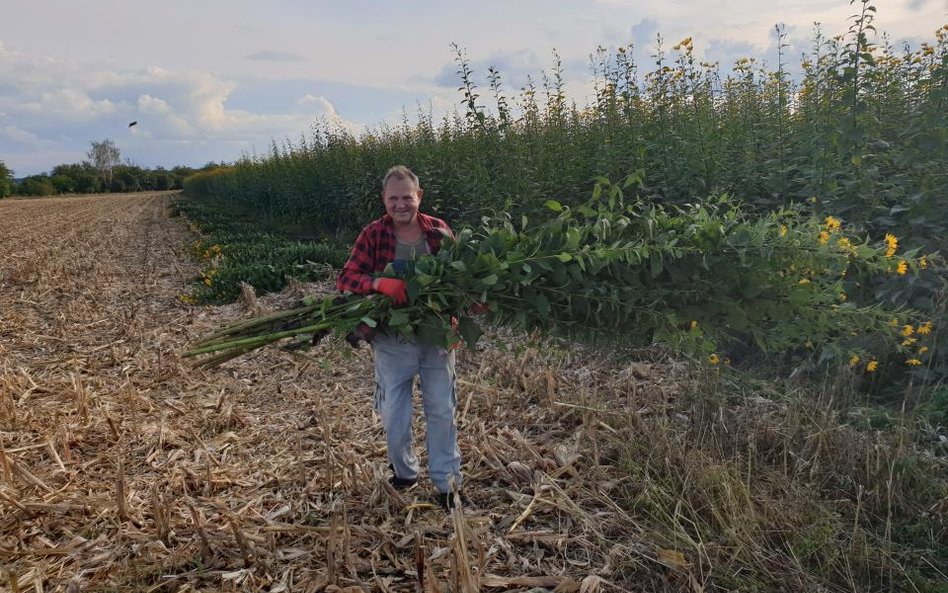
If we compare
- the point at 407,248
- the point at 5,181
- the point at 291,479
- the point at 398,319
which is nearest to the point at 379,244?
the point at 407,248

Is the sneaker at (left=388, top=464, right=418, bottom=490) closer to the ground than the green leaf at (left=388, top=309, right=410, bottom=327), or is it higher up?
closer to the ground

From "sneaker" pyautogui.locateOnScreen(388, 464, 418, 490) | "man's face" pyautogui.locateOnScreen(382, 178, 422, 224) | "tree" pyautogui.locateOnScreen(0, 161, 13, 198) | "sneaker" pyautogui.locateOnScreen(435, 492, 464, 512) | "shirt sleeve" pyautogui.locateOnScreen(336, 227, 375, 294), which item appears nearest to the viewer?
"shirt sleeve" pyautogui.locateOnScreen(336, 227, 375, 294)

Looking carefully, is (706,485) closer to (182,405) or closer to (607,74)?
(182,405)

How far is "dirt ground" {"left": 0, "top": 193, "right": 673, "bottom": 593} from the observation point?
291 cm

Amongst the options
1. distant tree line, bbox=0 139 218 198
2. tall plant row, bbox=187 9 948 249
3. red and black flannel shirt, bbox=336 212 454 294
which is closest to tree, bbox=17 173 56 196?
distant tree line, bbox=0 139 218 198

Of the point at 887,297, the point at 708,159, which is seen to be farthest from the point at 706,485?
the point at 708,159

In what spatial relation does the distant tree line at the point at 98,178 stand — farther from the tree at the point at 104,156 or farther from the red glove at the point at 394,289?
the red glove at the point at 394,289

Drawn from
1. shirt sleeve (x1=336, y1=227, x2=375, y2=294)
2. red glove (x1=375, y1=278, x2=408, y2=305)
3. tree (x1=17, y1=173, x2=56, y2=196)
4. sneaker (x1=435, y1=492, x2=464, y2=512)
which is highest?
tree (x1=17, y1=173, x2=56, y2=196)

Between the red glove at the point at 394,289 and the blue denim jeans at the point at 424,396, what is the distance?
0.41m

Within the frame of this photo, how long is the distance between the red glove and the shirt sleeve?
0.52ft

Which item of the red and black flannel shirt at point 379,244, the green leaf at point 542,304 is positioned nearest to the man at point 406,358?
the red and black flannel shirt at point 379,244

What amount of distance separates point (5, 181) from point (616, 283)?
74.1 meters

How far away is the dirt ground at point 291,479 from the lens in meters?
2.91

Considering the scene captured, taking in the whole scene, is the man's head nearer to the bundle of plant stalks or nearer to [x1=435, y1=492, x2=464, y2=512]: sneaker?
the bundle of plant stalks
